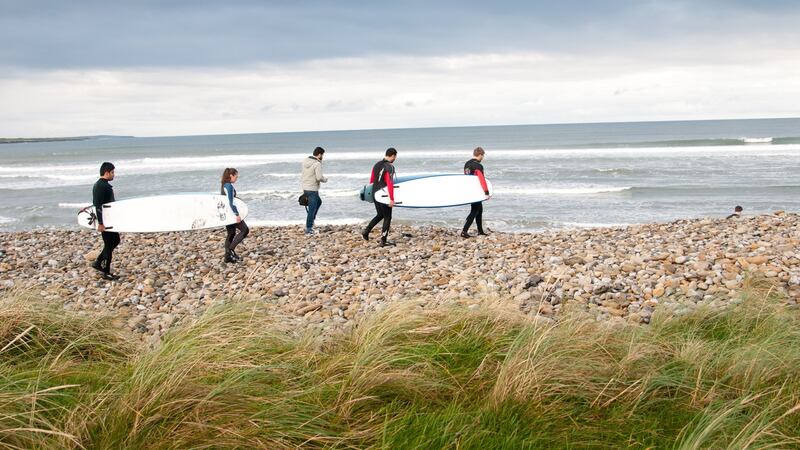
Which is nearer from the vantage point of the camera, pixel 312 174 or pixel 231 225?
pixel 231 225

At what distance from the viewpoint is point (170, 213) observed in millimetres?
11242

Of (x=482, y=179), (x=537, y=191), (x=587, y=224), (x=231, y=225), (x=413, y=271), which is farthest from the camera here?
(x=537, y=191)

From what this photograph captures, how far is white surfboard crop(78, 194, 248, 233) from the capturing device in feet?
35.1

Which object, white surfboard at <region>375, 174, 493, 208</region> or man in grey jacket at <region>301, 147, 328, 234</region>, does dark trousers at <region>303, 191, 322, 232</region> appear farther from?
white surfboard at <region>375, 174, 493, 208</region>

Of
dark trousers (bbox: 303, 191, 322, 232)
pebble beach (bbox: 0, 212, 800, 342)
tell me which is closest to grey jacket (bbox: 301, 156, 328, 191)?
dark trousers (bbox: 303, 191, 322, 232)

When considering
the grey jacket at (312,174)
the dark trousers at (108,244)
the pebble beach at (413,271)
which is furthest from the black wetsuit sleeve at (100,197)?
the grey jacket at (312,174)

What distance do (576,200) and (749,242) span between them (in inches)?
451

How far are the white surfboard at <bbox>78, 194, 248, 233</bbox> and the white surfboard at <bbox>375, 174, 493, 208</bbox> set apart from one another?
11.6ft

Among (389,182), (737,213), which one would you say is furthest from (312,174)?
(737,213)

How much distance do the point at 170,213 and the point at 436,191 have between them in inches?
214

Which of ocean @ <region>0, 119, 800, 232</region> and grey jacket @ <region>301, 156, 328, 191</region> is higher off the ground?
grey jacket @ <region>301, 156, 328, 191</region>

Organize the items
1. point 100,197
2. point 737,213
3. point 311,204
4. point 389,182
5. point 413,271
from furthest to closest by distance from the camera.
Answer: point 737,213, point 311,204, point 389,182, point 413,271, point 100,197

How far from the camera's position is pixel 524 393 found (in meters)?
3.53

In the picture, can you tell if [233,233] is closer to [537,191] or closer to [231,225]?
[231,225]
